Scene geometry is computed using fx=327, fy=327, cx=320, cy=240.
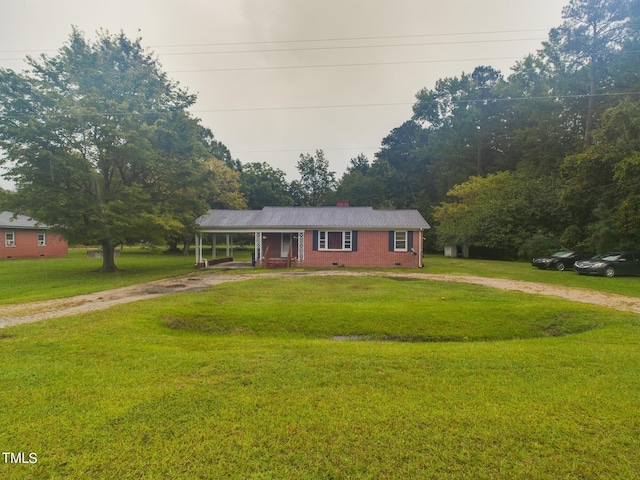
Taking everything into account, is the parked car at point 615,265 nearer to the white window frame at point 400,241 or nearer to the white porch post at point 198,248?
the white window frame at point 400,241

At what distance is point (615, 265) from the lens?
16234mm

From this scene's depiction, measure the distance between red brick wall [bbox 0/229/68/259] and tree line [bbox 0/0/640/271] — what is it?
14.2 m

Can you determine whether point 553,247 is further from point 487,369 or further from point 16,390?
point 16,390

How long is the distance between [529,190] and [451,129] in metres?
22.9

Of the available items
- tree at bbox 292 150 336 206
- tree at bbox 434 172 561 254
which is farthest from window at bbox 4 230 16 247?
tree at bbox 292 150 336 206

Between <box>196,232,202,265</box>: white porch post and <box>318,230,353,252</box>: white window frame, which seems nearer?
<box>318,230,353,252</box>: white window frame

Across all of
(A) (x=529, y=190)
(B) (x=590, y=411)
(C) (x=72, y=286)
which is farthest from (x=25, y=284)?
(A) (x=529, y=190)

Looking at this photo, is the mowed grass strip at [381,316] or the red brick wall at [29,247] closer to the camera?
the mowed grass strip at [381,316]

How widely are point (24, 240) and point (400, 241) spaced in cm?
3134

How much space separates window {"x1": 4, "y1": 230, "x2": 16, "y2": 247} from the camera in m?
27.0

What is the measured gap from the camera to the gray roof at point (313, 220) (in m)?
20.6

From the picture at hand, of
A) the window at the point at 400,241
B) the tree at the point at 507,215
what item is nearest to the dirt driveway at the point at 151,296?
the window at the point at 400,241

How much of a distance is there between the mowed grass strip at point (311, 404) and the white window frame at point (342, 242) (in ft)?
46.2

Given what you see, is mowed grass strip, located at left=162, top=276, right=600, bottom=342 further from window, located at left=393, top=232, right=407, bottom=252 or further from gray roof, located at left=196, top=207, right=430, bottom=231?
gray roof, located at left=196, top=207, right=430, bottom=231
